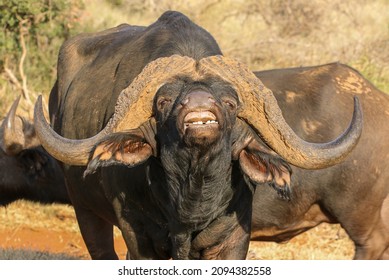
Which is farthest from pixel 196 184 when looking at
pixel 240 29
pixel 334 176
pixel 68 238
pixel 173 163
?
pixel 240 29

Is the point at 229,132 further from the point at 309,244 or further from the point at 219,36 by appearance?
the point at 219,36

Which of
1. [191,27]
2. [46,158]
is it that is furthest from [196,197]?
[46,158]

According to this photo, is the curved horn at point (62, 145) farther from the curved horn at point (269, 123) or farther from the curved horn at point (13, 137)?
the curved horn at point (13, 137)

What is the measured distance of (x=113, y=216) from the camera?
7.62m

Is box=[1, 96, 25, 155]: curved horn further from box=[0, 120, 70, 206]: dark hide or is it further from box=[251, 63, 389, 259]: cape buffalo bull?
box=[251, 63, 389, 259]: cape buffalo bull

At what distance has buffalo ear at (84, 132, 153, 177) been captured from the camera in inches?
243

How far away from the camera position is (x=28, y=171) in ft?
34.1

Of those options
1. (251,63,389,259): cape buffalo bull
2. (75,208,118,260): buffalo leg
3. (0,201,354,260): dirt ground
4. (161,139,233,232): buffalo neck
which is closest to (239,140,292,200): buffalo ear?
(161,139,233,232): buffalo neck

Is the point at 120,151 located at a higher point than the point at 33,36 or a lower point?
higher

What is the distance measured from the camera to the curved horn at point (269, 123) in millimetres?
6227

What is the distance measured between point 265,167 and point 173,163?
1.83 feet

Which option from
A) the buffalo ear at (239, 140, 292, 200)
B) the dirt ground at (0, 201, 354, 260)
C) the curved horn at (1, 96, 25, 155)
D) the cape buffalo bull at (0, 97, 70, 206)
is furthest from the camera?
the dirt ground at (0, 201, 354, 260)

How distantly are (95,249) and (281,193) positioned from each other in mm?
2893

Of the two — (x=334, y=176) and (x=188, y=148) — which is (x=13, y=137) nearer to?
(x=334, y=176)
